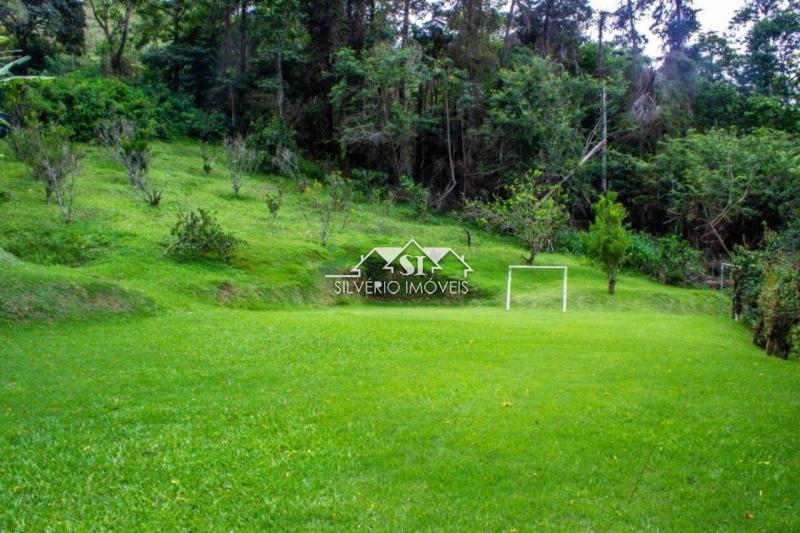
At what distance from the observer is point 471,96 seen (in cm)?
2738

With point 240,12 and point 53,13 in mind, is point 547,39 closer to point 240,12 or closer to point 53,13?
point 240,12

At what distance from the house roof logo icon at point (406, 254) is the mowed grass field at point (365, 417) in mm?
4301

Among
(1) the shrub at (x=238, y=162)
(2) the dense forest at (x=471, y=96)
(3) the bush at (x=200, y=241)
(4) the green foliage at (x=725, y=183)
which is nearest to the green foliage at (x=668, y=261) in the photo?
(2) the dense forest at (x=471, y=96)

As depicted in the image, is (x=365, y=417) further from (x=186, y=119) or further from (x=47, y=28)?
(x=47, y=28)

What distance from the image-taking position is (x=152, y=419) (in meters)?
5.93

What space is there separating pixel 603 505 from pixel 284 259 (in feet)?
41.1

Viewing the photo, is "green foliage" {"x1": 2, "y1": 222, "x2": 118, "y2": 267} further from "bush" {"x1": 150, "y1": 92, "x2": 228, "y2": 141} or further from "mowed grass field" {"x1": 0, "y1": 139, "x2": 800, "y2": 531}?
"bush" {"x1": 150, "y1": 92, "x2": 228, "y2": 141}

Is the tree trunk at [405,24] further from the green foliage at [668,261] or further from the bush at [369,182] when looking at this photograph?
the green foliage at [668,261]

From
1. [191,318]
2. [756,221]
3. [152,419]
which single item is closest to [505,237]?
[756,221]

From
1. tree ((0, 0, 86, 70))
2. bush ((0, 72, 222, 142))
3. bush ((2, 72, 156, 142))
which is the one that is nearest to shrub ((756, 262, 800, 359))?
bush ((0, 72, 222, 142))

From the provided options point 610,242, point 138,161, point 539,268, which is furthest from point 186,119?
point 610,242

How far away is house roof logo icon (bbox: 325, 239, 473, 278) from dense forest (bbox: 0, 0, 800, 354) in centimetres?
542

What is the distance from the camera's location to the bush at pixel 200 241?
14594 mm

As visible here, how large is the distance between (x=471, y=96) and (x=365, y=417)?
2344 cm
